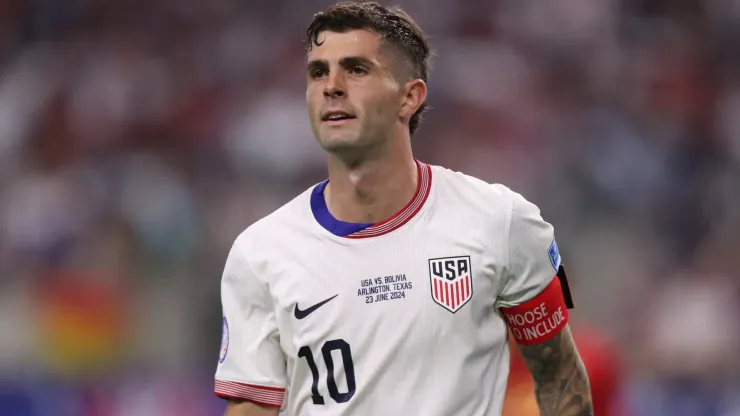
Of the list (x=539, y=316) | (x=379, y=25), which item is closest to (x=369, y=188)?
(x=379, y=25)

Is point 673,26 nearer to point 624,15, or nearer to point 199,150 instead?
point 624,15

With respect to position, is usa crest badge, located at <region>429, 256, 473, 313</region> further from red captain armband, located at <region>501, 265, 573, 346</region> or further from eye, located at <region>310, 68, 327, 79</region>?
eye, located at <region>310, 68, 327, 79</region>

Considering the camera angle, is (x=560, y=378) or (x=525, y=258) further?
(x=560, y=378)

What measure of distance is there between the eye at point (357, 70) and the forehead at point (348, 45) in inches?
1.6

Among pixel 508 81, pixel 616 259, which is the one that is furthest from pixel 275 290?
pixel 508 81

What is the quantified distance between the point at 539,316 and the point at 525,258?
0.19 m

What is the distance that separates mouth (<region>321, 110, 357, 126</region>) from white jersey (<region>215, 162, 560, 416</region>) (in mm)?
315

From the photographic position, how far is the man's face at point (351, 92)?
121 inches

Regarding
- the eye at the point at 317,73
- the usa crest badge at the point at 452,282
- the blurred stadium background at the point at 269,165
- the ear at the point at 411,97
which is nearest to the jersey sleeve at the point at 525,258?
the usa crest badge at the point at 452,282

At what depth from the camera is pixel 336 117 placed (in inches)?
122

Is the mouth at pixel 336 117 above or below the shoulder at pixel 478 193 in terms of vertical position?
above

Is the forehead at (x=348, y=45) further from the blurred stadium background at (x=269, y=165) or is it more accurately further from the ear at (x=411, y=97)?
the blurred stadium background at (x=269, y=165)

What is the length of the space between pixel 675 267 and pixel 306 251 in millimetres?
4084

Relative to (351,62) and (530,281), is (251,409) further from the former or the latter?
(351,62)
